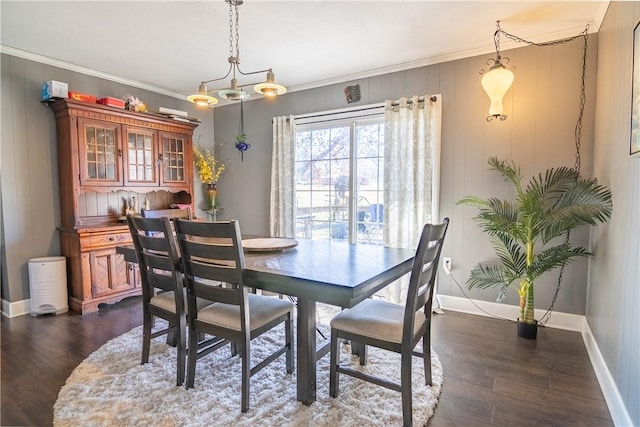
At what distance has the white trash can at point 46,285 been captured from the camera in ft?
10.3

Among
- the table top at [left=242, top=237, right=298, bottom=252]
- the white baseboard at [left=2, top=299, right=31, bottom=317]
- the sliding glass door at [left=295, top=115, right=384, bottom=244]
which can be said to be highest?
the sliding glass door at [left=295, top=115, right=384, bottom=244]

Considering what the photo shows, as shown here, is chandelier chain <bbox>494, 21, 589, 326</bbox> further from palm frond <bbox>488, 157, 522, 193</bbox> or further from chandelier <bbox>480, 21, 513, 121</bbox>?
palm frond <bbox>488, 157, 522, 193</bbox>

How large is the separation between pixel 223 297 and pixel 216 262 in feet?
0.65

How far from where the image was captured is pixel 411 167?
3.37 meters

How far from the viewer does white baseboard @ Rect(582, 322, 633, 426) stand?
162cm

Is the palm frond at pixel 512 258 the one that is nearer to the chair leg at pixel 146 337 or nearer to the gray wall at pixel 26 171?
the chair leg at pixel 146 337

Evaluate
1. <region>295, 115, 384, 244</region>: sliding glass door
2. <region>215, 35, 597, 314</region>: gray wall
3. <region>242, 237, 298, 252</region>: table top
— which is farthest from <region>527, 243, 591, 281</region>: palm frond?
<region>242, 237, 298, 252</region>: table top

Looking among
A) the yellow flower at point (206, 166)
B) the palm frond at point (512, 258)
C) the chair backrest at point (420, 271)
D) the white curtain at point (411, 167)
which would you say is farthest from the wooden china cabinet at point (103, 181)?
the palm frond at point (512, 258)

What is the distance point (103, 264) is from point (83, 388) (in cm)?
170

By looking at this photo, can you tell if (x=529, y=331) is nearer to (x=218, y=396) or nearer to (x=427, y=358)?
(x=427, y=358)

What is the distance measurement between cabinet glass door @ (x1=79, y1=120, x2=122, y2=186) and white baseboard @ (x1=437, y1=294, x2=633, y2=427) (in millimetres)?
3659

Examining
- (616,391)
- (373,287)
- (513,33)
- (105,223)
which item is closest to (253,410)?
(373,287)

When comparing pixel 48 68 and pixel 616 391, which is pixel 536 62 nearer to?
pixel 616 391

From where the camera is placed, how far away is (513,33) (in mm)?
2783
